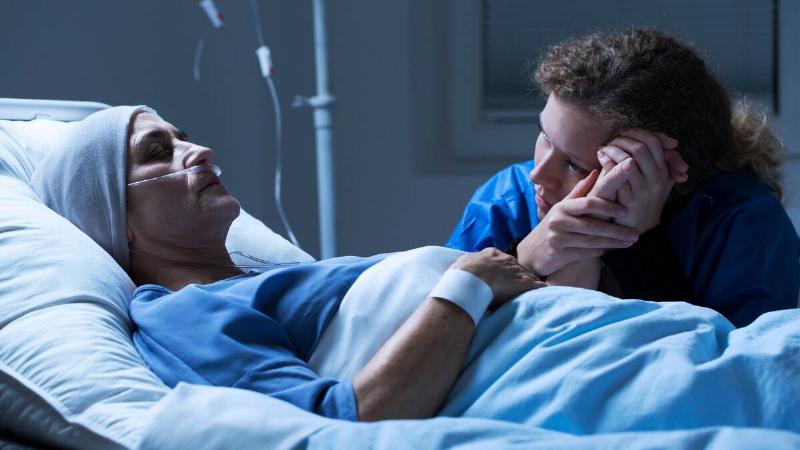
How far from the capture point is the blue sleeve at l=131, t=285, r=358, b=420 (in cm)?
103

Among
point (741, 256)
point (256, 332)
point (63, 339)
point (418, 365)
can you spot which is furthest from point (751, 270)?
point (63, 339)

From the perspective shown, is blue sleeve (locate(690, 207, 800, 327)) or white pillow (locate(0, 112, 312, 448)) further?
blue sleeve (locate(690, 207, 800, 327))

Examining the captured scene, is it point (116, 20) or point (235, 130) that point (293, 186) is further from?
point (116, 20)

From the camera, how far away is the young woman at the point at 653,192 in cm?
148

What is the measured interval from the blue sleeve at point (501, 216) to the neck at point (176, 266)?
53 cm

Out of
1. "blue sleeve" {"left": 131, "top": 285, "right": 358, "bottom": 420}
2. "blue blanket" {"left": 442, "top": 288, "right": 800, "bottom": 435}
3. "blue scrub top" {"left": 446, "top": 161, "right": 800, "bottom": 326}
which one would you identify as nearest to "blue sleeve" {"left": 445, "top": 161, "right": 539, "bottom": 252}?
"blue scrub top" {"left": 446, "top": 161, "right": 800, "bottom": 326}

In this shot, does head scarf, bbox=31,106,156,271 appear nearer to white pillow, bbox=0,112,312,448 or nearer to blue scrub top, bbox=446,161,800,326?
white pillow, bbox=0,112,312,448

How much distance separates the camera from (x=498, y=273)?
3.96 ft

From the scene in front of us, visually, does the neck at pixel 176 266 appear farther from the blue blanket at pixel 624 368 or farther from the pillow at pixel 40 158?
the blue blanket at pixel 624 368

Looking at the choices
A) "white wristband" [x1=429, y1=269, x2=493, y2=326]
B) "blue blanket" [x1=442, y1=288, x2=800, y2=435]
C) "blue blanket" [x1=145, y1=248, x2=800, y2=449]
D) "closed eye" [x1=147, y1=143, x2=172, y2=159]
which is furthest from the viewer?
"closed eye" [x1=147, y1=143, x2=172, y2=159]

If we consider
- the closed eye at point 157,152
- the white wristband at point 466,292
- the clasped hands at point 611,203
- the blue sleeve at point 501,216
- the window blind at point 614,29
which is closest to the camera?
the white wristband at point 466,292

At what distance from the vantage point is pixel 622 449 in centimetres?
78

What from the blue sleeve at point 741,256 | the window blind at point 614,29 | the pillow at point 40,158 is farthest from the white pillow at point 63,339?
the window blind at point 614,29

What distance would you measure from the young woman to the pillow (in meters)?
0.56
